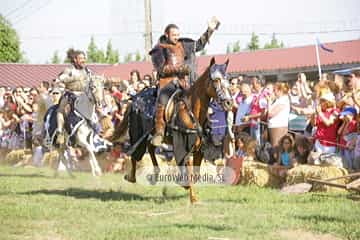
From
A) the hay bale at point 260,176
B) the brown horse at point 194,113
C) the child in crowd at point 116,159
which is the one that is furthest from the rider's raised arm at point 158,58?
the child in crowd at point 116,159

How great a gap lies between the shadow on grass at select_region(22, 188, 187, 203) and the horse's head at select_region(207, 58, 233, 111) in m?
1.93

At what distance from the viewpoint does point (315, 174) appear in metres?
11.4

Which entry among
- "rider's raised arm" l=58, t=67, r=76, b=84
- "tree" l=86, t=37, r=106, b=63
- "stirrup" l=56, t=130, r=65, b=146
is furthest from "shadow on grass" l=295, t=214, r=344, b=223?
"tree" l=86, t=37, r=106, b=63

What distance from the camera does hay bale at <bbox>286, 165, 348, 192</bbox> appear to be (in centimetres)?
1107

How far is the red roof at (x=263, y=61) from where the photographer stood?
3221 centimetres

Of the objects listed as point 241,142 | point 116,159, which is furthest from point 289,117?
point 116,159

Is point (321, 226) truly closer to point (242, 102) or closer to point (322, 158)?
point (322, 158)

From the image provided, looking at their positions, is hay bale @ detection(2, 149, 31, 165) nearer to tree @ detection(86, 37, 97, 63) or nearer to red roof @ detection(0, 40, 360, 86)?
red roof @ detection(0, 40, 360, 86)

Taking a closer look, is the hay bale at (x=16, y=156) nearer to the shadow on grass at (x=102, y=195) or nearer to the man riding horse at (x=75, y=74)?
the man riding horse at (x=75, y=74)

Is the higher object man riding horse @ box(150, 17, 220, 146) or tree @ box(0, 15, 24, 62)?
tree @ box(0, 15, 24, 62)

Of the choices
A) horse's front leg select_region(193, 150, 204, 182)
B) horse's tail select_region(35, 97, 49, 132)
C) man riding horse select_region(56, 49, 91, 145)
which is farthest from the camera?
horse's tail select_region(35, 97, 49, 132)

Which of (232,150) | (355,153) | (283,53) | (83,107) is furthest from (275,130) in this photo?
(283,53)

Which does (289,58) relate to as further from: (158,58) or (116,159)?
(158,58)

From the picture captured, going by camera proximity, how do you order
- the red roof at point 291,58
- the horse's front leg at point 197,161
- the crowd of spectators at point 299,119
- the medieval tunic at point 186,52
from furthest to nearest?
the red roof at point 291,58
the crowd of spectators at point 299,119
the horse's front leg at point 197,161
the medieval tunic at point 186,52
